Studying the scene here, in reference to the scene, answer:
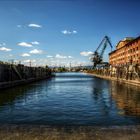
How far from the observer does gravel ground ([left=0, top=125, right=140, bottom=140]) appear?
778 cm

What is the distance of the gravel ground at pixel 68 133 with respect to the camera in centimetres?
778

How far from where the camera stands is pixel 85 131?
8453 mm

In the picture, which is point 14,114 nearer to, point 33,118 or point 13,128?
point 33,118

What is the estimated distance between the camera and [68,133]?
8266 mm

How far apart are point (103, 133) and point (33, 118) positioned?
772cm

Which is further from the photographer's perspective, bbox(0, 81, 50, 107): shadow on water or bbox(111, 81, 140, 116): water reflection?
bbox(0, 81, 50, 107): shadow on water

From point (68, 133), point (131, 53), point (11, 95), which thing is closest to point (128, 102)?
point (11, 95)

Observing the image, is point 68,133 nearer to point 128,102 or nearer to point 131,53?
point 128,102

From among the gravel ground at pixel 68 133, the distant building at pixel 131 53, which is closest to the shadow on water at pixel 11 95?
the gravel ground at pixel 68 133

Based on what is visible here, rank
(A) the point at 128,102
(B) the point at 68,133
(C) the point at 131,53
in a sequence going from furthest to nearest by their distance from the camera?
(C) the point at 131,53, (A) the point at 128,102, (B) the point at 68,133

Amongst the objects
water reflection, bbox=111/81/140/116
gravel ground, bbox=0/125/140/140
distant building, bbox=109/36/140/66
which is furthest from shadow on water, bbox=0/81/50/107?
distant building, bbox=109/36/140/66

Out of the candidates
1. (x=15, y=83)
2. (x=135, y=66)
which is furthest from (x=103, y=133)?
(x=135, y=66)

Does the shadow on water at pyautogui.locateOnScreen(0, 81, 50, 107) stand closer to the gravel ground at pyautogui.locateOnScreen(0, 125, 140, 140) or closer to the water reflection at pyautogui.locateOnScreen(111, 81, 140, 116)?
the water reflection at pyautogui.locateOnScreen(111, 81, 140, 116)

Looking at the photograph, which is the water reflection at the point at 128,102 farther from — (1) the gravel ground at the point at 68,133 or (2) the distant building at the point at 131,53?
(2) the distant building at the point at 131,53
